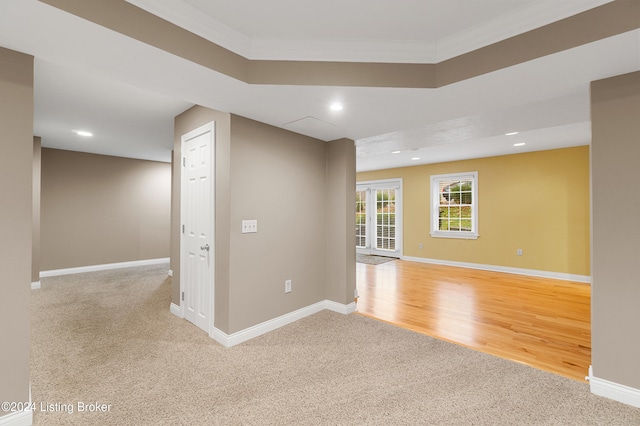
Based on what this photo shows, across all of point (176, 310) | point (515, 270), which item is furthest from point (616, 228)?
point (515, 270)

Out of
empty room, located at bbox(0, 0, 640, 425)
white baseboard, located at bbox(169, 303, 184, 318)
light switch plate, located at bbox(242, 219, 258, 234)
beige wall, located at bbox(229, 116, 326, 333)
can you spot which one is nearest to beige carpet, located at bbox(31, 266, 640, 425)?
empty room, located at bbox(0, 0, 640, 425)

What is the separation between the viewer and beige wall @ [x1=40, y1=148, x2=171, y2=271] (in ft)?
17.7

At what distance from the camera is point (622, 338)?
1923 mm

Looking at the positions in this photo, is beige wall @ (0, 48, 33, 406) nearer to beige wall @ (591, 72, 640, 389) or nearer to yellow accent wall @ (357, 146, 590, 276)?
beige wall @ (591, 72, 640, 389)

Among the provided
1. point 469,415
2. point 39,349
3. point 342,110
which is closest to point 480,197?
point 342,110

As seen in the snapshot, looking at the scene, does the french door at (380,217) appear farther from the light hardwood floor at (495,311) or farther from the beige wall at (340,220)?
the beige wall at (340,220)

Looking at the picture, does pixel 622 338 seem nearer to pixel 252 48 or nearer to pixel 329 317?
pixel 329 317

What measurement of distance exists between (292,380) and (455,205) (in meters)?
5.89

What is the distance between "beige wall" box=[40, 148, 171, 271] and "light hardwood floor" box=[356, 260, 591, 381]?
16.2 ft

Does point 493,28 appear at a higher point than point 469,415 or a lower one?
higher

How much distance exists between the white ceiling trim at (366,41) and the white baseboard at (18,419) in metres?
2.44

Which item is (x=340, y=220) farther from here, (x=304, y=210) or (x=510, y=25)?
(x=510, y=25)

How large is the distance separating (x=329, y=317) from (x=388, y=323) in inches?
27.8

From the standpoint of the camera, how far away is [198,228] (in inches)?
124
